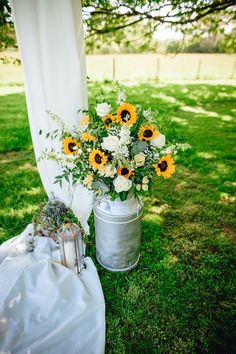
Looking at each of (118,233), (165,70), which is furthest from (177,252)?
(165,70)

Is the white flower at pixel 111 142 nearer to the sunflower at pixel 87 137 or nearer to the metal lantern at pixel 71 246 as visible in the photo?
the sunflower at pixel 87 137

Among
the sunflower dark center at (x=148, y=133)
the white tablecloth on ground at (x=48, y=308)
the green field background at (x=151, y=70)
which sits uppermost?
the sunflower dark center at (x=148, y=133)

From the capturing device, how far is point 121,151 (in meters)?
1.96

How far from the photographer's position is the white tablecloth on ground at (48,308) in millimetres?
1927

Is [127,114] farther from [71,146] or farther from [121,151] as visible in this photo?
[71,146]

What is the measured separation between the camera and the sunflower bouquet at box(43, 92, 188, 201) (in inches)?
77.8

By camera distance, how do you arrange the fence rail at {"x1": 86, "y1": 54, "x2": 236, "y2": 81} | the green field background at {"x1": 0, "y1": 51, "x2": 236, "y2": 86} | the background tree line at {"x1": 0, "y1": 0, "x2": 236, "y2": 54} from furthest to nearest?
the fence rail at {"x1": 86, "y1": 54, "x2": 236, "y2": 81}, the green field background at {"x1": 0, "y1": 51, "x2": 236, "y2": 86}, the background tree line at {"x1": 0, "y1": 0, "x2": 236, "y2": 54}

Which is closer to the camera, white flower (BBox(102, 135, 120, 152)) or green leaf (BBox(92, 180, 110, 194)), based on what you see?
white flower (BBox(102, 135, 120, 152))

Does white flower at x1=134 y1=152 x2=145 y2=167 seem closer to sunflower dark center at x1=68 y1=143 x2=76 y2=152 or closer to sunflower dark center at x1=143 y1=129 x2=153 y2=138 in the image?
sunflower dark center at x1=143 y1=129 x2=153 y2=138

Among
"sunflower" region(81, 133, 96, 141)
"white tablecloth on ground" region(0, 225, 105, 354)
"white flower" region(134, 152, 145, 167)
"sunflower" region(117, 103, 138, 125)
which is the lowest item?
"white tablecloth on ground" region(0, 225, 105, 354)

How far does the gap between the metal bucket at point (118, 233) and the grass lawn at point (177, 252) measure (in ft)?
0.40

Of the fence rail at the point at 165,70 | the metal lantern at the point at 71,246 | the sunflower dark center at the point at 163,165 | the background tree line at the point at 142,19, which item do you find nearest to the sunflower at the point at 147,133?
the sunflower dark center at the point at 163,165

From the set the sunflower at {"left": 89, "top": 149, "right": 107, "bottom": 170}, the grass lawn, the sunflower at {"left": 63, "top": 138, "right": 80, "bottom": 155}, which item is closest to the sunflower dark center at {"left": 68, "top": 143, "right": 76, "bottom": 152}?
the sunflower at {"left": 63, "top": 138, "right": 80, "bottom": 155}

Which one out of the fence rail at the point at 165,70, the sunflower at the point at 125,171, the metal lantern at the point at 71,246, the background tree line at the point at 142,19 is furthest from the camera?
the fence rail at the point at 165,70
